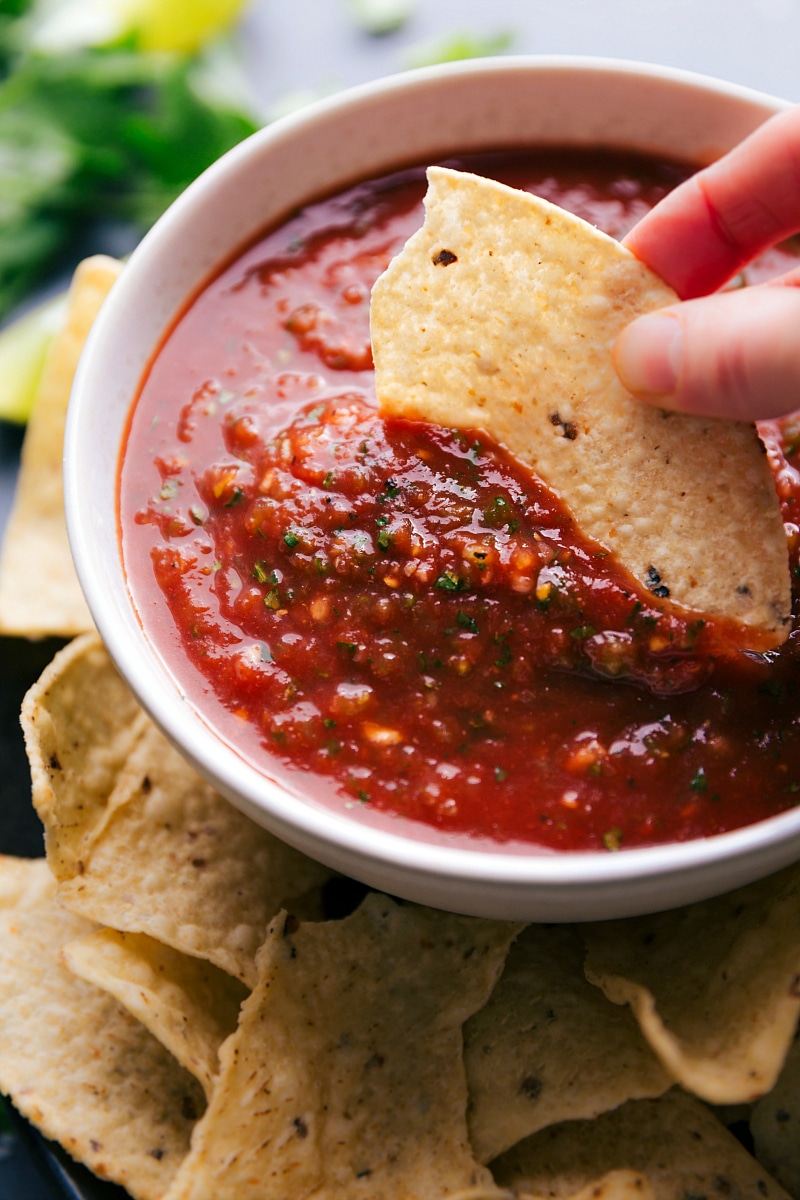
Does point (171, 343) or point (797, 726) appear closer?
point (797, 726)

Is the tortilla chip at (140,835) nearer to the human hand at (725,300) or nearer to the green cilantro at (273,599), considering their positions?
the green cilantro at (273,599)

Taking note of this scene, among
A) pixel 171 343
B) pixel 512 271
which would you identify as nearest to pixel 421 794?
pixel 512 271

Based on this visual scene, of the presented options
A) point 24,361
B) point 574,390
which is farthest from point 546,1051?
point 24,361

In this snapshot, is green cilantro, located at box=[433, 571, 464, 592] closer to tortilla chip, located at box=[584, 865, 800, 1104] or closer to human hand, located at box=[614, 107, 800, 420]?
human hand, located at box=[614, 107, 800, 420]

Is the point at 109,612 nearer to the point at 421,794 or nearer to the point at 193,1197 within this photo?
the point at 421,794

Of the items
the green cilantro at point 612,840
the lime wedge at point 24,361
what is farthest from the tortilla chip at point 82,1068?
the lime wedge at point 24,361

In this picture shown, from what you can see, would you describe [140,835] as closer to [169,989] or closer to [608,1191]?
[169,989]

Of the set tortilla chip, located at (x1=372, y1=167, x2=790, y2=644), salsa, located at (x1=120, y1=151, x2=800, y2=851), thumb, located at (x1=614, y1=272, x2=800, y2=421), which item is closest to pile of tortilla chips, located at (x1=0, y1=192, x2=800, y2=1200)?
salsa, located at (x1=120, y1=151, x2=800, y2=851)
